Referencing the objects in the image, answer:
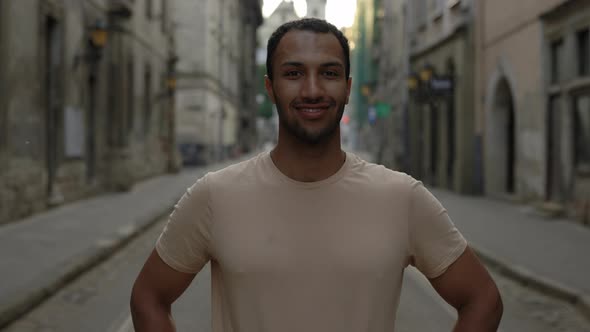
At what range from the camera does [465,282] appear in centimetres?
177

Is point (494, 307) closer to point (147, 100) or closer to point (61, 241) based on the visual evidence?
point (61, 241)

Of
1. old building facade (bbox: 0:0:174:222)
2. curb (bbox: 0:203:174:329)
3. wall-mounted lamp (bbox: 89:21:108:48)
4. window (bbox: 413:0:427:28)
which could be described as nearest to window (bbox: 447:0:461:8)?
window (bbox: 413:0:427:28)

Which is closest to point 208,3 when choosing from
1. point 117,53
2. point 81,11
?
point 117,53

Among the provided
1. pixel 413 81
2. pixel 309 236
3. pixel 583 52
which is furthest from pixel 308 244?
pixel 413 81

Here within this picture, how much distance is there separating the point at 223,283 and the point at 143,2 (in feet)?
70.4

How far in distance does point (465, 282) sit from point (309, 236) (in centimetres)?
40

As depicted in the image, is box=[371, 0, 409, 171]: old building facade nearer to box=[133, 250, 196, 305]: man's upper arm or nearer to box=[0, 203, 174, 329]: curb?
box=[0, 203, 174, 329]: curb

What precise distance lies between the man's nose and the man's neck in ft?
0.44

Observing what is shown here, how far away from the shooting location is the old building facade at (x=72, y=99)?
462 inches

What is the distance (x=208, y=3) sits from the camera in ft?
113

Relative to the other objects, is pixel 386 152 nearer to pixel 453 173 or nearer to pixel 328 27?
pixel 453 173

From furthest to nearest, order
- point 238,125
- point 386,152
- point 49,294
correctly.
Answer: point 238,125 < point 386,152 < point 49,294

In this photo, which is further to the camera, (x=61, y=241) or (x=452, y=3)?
(x=452, y=3)

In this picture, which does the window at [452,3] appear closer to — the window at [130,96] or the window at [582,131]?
the window at [582,131]
